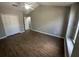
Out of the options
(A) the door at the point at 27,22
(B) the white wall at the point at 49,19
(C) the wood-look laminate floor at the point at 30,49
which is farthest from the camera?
(A) the door at the point at 27,22

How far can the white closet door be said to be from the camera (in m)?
4.54

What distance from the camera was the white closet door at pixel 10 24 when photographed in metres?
4.54

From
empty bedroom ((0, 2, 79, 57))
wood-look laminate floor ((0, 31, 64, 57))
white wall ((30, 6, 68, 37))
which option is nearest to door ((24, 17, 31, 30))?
empty bedroom ((0, 2, 79, 57))

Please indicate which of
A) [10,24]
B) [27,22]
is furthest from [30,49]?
[27,22]

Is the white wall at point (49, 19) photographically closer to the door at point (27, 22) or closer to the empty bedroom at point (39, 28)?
the empty bedroom at point (39, 28)

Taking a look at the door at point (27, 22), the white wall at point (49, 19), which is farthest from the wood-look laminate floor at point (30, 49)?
the door at point (27, 22)

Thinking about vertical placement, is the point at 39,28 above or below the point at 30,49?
above

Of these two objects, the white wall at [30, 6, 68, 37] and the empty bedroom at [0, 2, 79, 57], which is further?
the white wall at [30, 6, 68, 37]

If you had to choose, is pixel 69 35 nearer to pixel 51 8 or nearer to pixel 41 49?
pixel 41 49

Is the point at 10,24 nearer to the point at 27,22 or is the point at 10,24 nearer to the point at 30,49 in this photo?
the point at 27,22

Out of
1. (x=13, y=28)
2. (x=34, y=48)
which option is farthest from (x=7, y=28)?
(x=34, y=48)

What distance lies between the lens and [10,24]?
484cm

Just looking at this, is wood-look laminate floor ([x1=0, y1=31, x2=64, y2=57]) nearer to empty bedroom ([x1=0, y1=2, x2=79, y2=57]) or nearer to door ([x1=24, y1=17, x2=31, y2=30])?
empty bedroom ([x1=0, y1=2, x2=79, y2=57])

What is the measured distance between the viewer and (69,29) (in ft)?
11.6
